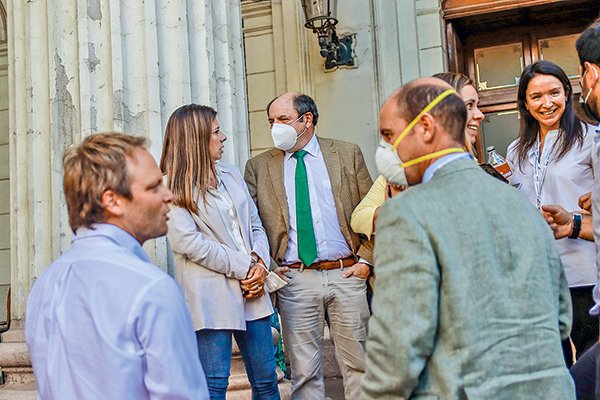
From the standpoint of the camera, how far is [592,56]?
8.55ft

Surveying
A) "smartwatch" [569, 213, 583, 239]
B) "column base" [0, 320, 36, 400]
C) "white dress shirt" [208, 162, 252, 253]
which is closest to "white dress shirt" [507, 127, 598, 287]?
"smartwatch" [569, 213, 583, 239]

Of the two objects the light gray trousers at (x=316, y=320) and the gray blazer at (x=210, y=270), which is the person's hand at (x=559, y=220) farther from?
the gray blazer at (x=210, y=270)

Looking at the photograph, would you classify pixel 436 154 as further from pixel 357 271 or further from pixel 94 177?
pixel 357 271

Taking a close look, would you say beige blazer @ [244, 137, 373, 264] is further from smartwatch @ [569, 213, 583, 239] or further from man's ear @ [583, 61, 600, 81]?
man's ear @ [583, 61, 600, 81]

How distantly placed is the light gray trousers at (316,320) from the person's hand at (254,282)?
0.39 meters

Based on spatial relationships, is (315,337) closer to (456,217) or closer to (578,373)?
(578,373)

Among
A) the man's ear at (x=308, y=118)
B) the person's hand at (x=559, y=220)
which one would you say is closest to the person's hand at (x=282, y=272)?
the man's ear at (x=308, y=118)

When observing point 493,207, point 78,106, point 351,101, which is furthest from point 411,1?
point 493,207

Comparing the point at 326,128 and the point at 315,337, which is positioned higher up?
the point at 326,128

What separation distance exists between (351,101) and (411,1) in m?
0.99

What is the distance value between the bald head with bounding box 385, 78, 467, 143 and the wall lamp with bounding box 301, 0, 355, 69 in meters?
4.35

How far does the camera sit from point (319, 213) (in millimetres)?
4008

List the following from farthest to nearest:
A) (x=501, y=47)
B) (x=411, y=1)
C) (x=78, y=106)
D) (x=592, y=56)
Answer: (x=501, y=47) → (x=411, y=1) → (x=78, y=106) → (x=592, y=56)

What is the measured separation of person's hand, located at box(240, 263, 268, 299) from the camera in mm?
3512
